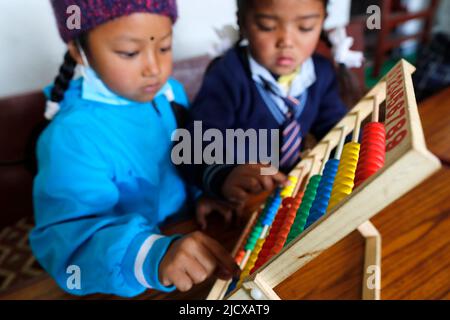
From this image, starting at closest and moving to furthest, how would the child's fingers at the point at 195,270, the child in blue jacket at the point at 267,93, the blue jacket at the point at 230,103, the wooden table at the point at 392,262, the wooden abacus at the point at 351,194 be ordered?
the wooden abacus at the point at 351,194, the child's fingers at the point at 195,270, the wooden table at the point at 392,262, the child in blue jacket at the point at 267,93, the blue jacket at the point at 230,103

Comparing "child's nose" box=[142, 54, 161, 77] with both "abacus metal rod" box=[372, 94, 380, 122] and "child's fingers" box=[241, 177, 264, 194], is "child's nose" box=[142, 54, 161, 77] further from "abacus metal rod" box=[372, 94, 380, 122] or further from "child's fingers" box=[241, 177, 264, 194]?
"abacus metal rod" box=[372, 94, 380, 122]

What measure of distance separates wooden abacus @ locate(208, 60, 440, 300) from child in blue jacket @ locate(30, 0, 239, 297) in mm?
100

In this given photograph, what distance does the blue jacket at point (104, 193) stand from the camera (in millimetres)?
497

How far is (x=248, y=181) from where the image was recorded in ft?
2.00

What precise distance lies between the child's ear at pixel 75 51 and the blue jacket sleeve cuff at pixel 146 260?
341 mm

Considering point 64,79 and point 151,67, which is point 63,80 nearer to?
point 64,79

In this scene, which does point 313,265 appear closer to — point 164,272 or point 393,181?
point 164,272

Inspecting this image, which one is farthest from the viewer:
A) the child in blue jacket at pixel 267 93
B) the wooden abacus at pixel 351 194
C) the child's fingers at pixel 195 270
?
the child in blue jacket at pixel 267 93

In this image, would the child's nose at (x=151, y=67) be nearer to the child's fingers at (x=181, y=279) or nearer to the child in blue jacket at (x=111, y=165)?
the child in blue jacket at (x=111, y=165)

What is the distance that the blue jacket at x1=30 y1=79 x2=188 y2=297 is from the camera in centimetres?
50

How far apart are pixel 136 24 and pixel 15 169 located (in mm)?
634

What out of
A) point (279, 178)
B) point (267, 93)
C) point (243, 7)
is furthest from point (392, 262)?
point (243, 7)

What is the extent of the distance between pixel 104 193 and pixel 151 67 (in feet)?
0.73

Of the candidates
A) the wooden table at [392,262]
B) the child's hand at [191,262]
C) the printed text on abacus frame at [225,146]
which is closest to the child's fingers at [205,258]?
the child's hand at [191,262]
